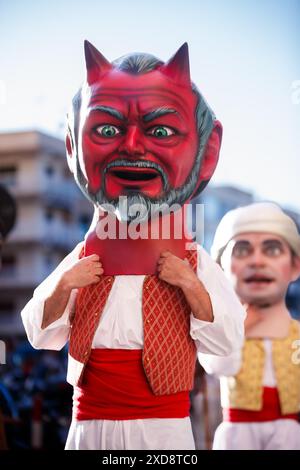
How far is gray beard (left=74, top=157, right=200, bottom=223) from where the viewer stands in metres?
1.52

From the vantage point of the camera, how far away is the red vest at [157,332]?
58.3 inches

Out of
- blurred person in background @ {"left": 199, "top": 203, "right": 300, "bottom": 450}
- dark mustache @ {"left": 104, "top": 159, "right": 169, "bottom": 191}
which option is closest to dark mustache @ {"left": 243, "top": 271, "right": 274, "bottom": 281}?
blurred person in background @ {"left": 199, "top": 203, "right": 300, "bottom": 450}

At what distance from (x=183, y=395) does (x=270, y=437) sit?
44 centimetres

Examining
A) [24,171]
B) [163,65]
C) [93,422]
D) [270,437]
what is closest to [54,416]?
[270,437]

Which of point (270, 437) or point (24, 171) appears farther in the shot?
point (24, 171)

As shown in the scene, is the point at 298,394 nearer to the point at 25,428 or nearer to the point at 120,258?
the point at 120,258

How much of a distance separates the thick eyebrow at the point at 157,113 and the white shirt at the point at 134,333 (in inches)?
12.4

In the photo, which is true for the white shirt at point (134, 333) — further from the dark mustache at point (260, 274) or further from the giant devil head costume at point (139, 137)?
the dark mustache at point (260, 274)

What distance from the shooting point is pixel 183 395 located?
5.03ft

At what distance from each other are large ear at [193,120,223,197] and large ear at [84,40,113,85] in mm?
255

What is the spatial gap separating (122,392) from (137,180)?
420 millimetres

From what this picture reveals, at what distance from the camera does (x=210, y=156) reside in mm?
1604

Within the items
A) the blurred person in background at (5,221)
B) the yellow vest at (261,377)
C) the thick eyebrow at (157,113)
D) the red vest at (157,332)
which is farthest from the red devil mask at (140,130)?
the blurred person in background at (5,221)
